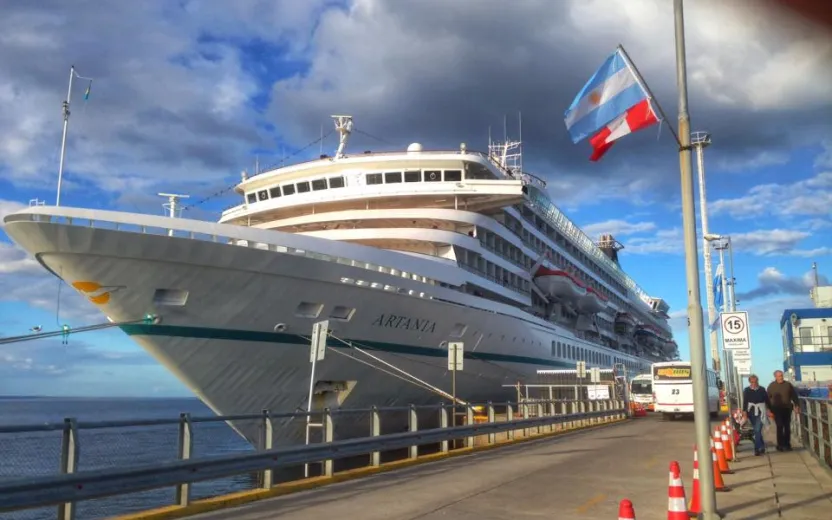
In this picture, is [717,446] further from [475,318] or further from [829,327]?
[829,327]

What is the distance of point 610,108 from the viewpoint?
915cm

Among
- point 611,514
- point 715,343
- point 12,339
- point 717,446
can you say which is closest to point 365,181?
point 12,339

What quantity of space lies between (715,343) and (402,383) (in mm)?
26520

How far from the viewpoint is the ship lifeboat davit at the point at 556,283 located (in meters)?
33.9

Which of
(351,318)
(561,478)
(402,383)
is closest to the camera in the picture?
(561,478)

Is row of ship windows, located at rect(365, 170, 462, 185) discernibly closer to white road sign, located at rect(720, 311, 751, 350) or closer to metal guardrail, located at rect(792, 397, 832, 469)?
white road sign, located at rect(720, 311, 751, 350)

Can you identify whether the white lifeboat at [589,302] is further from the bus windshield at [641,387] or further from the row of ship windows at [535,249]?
the bus windshield at [641,387]

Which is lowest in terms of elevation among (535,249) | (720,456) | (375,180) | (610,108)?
(720,456)

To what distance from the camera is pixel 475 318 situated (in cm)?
2256

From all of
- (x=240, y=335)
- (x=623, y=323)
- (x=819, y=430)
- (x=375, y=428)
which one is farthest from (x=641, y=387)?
(x=375, y=428)

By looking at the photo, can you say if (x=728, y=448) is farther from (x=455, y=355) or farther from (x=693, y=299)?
(x=693, y=299)

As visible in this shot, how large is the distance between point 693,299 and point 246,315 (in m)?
11.2

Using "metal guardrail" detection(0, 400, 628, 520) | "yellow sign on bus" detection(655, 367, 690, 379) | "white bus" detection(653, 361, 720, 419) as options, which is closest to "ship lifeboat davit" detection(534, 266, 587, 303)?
"white bus" detection(653, 361, 720, 419)

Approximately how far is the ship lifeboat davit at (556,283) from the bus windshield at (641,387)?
6.27 metres
